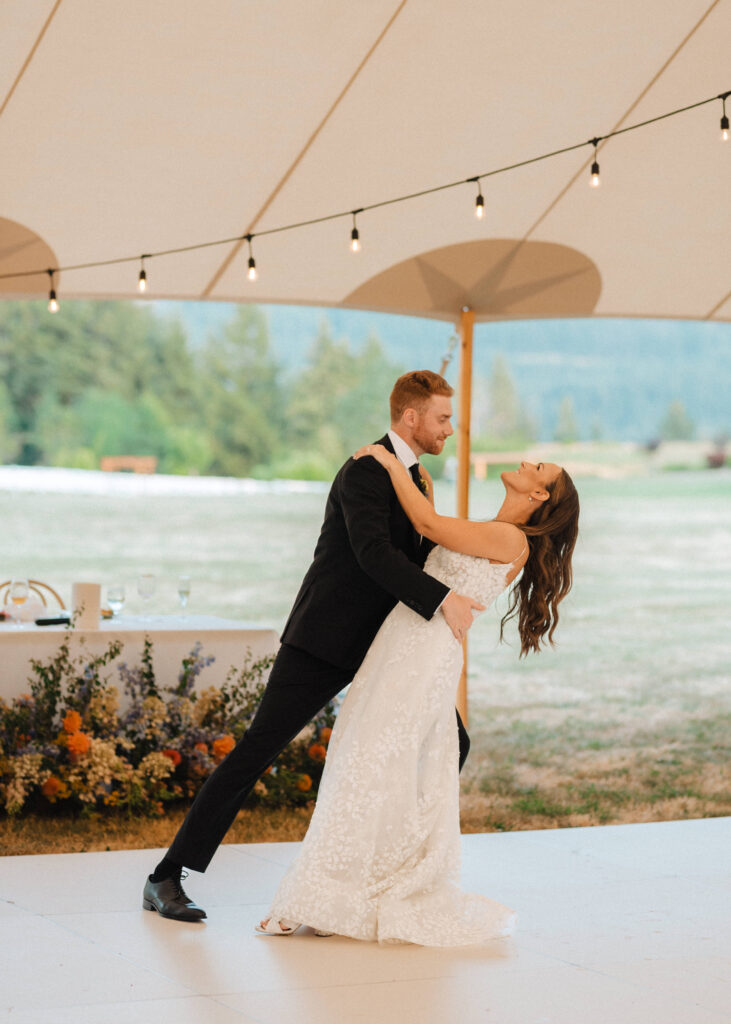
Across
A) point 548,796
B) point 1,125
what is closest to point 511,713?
point 548,796

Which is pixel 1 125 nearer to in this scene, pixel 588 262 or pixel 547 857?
pixel 588 262

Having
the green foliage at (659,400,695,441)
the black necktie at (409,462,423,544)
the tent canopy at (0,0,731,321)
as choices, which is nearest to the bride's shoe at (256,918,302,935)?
the black necktie at (409,462,423,544)

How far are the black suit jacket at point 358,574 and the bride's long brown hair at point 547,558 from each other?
317 millimetres

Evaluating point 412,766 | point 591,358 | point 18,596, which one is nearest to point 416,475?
point 412,766

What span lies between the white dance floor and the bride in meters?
0.09

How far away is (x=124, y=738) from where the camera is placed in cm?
462

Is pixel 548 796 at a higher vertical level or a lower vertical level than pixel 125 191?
lower

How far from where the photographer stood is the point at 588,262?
556 cm

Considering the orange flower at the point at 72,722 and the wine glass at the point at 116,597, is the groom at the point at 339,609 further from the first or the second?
the wine glass at the point at 116,597

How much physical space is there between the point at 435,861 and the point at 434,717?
0.36 m

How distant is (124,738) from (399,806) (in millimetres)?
1767

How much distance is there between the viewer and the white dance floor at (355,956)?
2.61 metres

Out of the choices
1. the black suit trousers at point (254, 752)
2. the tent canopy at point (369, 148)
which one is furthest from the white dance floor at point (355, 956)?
the tent canopy at point (369, 148)

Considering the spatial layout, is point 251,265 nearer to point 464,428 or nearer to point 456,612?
point 464,428
